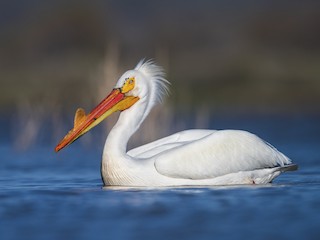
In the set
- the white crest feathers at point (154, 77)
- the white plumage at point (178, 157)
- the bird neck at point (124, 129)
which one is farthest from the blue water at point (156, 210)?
the white crest feathers at point (154, 77)

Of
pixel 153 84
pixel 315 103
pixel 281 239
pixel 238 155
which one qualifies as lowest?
pixel 281 239

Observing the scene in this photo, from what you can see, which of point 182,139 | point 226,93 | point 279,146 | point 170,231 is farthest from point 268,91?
point 170,231

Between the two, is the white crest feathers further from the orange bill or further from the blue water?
the blue water

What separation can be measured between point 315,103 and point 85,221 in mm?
34832

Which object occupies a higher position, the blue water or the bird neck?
the bird neck

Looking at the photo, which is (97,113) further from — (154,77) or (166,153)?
(166,153)

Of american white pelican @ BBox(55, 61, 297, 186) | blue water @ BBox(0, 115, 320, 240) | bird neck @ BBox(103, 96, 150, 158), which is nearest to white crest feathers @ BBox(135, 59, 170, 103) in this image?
american white pelican @ BBox(55, 61, 297, 186)

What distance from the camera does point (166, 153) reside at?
9391mm

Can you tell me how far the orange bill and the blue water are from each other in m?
0.54

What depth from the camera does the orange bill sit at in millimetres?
9906

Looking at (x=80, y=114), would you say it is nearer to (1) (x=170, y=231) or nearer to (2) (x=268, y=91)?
(1) (x=170, y=231)

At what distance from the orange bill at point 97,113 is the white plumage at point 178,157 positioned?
6 cm

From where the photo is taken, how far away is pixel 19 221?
26.5 feet

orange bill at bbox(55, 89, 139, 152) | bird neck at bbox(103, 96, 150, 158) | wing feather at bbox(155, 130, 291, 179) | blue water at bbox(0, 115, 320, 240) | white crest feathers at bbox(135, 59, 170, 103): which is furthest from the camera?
white crest feathers at bbox(135, 59, 170, 103)
